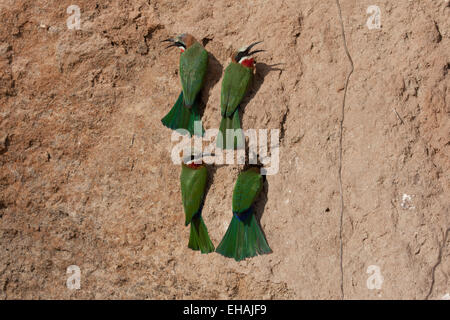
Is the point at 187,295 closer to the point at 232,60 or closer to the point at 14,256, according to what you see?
the point at 14,256

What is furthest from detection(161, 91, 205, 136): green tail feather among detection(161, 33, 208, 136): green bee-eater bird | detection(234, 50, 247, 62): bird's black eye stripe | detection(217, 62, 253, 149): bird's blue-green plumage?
detection(234, 50, 247, 62): bird's black eye stripe

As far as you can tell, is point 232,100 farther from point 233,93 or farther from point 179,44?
point 179,44

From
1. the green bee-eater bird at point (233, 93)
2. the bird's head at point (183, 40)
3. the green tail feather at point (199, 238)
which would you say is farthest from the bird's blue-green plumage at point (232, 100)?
the green tail feather at point (199, 238)

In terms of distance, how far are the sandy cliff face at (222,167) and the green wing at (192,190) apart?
6 centimetres

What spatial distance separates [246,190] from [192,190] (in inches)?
8.3

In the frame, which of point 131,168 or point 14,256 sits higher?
point 131,168

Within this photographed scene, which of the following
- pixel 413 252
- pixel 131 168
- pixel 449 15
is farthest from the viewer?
pixel 131 168

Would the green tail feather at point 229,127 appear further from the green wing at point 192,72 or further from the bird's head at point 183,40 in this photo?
the bird's head at point 183,40

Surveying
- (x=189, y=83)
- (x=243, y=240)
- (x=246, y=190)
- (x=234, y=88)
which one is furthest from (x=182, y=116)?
(x=243, y=240)

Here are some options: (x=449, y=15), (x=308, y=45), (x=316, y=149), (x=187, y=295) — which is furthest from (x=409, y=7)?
(x=187, y=295)

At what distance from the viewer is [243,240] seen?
1864mm

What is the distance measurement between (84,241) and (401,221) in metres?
1.22

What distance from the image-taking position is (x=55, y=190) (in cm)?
206

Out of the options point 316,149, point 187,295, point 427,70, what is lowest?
point 187,295
